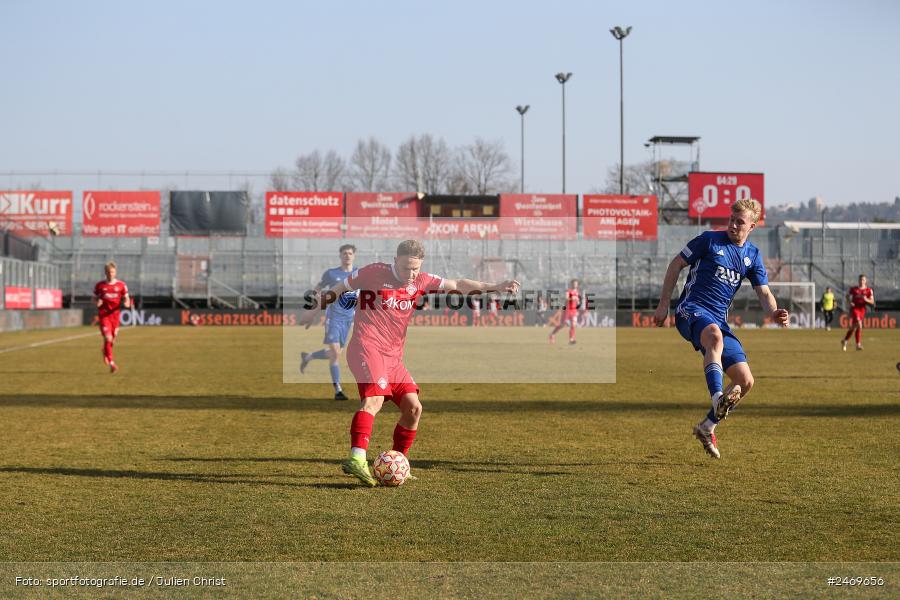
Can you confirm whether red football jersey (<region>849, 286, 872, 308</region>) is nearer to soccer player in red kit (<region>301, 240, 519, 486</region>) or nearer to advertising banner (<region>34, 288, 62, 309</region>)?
soccer player in red kit (<region>301, 240, 519, 486</region>)

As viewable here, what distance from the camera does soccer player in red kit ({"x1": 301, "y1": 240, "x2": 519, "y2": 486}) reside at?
8297 mm

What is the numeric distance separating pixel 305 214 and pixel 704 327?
53176 mm

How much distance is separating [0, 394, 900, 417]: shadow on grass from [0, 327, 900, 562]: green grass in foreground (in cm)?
4

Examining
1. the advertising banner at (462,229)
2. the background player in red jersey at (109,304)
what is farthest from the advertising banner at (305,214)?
the background player in red jersey at (109,304)

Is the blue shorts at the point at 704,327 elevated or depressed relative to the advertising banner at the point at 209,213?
depressed

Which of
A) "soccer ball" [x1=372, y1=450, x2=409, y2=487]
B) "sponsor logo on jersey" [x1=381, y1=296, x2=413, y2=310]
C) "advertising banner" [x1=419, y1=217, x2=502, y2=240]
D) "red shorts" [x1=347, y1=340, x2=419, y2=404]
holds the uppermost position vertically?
"advertising banner" [x1=419, y1=217, x2=502, y2=240]

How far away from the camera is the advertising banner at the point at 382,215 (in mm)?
61938

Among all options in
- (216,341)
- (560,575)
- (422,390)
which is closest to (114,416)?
(422,390)

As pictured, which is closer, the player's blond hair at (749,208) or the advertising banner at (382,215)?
the player's blond hair at (749,208)

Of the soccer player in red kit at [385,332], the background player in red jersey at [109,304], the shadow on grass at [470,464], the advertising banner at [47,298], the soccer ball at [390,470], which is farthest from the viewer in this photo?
the advertising banner at [47,298]

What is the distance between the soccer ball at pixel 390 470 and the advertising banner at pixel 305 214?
2091 inches

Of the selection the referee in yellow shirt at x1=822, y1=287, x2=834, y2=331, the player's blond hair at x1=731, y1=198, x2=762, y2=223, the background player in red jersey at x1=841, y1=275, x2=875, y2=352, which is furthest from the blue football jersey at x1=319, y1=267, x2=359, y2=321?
the referee in yellow shirt at x1=822, y1=287, x2=834, y2=331

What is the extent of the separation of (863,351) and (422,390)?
58.1 feet

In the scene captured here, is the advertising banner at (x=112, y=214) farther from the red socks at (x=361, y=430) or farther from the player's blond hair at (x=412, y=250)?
the player's blond hair at (x=412, y=250)
